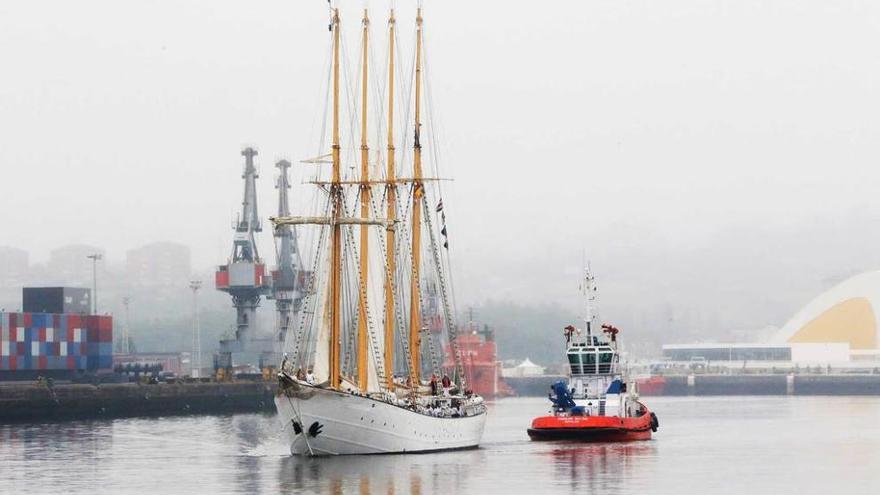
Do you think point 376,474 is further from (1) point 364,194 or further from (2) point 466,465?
(1) point 364,194

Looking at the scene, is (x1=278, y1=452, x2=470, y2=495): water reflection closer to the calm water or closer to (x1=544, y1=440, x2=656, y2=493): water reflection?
the calm water

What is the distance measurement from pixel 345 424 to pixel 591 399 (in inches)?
1233

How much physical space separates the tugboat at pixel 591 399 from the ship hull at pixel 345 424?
20.7 m

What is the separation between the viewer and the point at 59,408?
561 ft

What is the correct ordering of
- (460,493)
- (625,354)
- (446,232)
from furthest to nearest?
(625,354) → (446,232) → (460,493)

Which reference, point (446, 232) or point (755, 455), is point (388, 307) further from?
point (755, 455)

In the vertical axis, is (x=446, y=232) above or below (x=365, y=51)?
below

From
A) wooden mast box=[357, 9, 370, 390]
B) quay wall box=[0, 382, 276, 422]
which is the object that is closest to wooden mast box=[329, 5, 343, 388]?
wooden mast box=[357, 9, 370, 390]

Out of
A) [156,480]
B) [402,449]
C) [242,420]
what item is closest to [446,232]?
[402,449]

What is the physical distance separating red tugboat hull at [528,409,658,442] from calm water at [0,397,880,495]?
1351 mm

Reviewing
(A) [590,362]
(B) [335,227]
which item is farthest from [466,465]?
(A) [590,362]

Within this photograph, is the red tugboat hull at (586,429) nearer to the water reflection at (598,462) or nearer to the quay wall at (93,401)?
the water reflection at (598,462)

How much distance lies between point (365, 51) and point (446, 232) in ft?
53.6

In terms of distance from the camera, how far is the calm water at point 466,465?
76438mm
